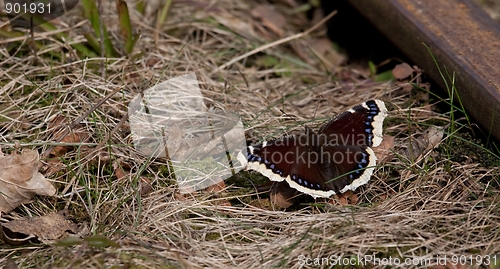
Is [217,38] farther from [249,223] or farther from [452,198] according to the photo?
[452,198]

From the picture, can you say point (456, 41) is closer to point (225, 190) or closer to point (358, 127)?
point (358, 127)

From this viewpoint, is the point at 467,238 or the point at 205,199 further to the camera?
the point at 205,199

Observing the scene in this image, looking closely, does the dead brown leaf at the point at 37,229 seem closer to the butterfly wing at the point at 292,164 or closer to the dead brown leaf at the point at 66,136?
the dead brown leaf at the point at 66,136

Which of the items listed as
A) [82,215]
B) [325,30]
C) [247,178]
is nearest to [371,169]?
[247,178]

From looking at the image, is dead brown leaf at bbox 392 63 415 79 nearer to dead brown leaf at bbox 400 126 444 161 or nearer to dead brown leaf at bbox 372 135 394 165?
dead brown leaf at bbox 400 126 444 161

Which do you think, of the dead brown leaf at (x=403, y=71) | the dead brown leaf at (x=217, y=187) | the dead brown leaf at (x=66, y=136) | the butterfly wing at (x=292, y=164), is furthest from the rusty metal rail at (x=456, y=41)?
the dead brown leaf at (x=66, y=136)

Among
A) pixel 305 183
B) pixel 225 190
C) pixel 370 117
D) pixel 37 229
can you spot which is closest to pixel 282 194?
pixel 305 183
